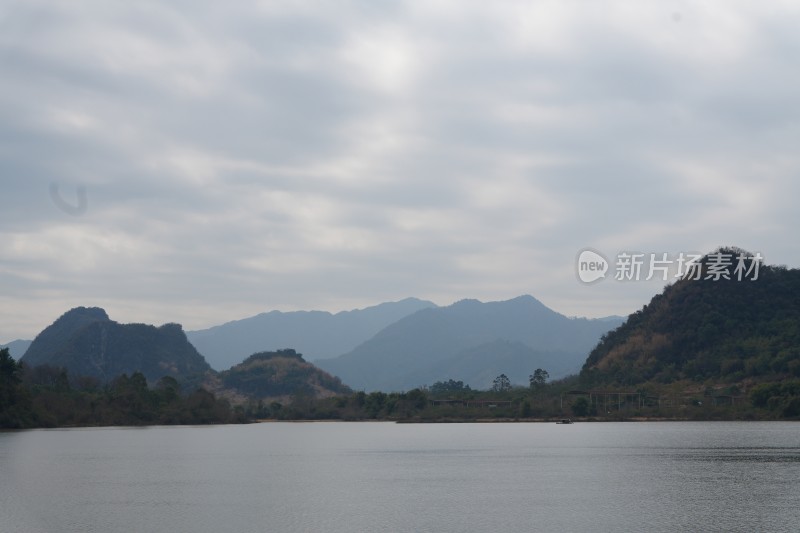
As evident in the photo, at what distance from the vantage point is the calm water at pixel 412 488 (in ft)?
184

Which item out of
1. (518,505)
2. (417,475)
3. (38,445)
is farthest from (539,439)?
(518,505)

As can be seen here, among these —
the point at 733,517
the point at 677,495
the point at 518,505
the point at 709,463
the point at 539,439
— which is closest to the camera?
the point at 733,517

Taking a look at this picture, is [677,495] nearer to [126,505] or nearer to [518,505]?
[518,505]

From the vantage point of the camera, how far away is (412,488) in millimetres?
74812

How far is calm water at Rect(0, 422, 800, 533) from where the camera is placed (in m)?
56.0

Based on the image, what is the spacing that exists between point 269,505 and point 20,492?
22.5 metres

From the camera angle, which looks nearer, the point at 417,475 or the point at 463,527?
the point at 463,527

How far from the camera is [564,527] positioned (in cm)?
5291

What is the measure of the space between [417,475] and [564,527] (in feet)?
114

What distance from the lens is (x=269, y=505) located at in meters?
64.9

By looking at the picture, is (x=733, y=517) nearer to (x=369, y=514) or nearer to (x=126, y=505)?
(x=369, y=514)

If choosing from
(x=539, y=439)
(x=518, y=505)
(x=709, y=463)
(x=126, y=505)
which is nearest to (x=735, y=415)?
(x=539, y=439)

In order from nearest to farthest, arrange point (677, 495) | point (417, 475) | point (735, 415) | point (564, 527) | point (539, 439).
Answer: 1. point (564, 527)
2. point (677, 495)
3. point (417, 475)
4. point (539, 439)
5. point (735, 415)

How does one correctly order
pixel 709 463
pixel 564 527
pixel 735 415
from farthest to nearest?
pixel 735 415
pixel 709 463
pixel 564 527
